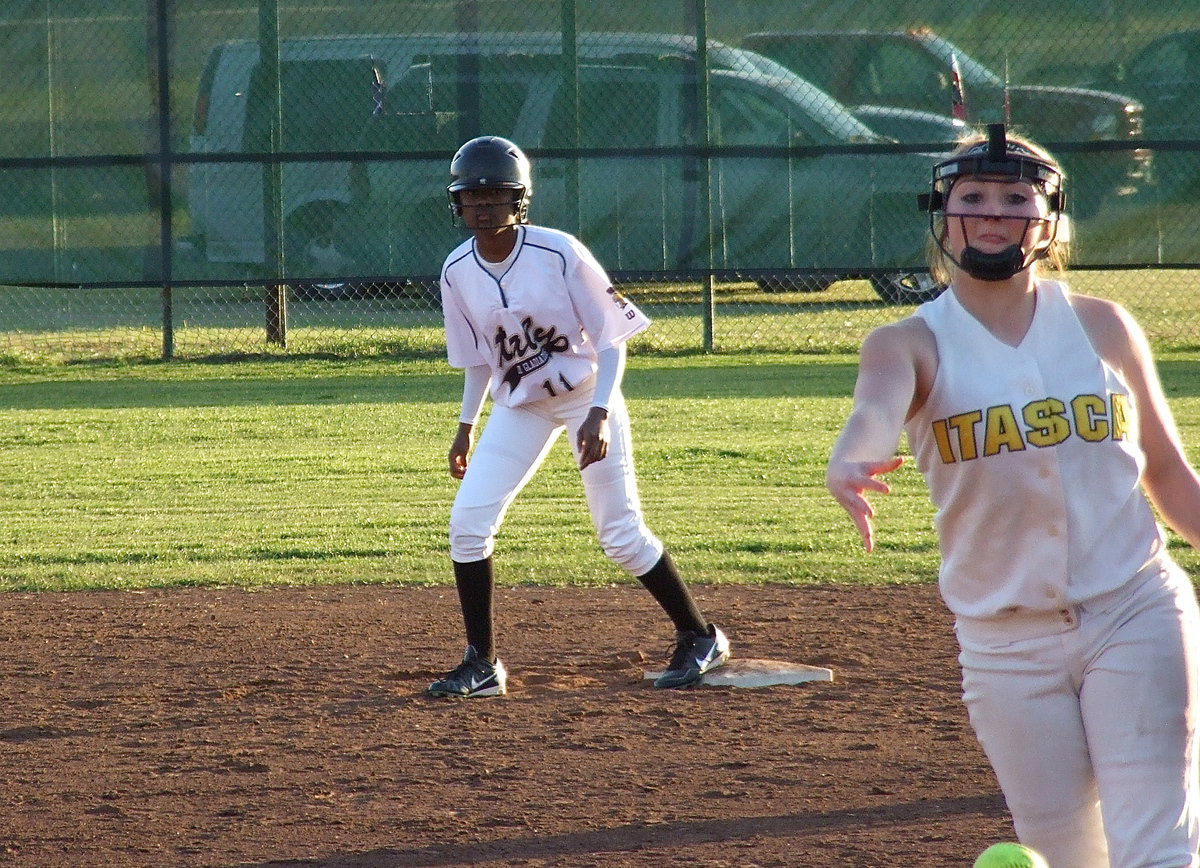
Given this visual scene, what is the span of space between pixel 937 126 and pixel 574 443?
9427mm

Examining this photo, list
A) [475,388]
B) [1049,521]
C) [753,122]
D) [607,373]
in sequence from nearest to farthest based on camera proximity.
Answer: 1. [1049,521]
2. [607,373]
3. [475,388]
4. [753,122]

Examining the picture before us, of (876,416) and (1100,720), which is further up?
(876,416)

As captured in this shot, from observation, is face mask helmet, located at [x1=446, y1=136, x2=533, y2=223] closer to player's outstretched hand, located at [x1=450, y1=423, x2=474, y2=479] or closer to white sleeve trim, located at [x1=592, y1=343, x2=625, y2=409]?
white sleeve trim, located at [x1=592, y1=343, x2=625, y2=409]

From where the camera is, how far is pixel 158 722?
5.53 metres

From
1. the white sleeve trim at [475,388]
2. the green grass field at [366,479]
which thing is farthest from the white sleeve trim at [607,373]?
the green grass field at [366,479]

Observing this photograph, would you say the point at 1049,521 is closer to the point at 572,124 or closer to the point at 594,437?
the point at 594,437

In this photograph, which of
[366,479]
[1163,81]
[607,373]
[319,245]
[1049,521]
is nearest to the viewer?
[1049,521]

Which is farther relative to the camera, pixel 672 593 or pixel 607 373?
pixel 672 593

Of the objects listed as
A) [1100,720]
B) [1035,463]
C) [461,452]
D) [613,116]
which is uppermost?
[613,116]

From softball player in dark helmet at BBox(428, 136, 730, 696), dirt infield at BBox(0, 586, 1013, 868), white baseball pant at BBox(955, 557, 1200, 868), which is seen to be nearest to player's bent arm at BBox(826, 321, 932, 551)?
white baseball pant at BBox(955, 557, 1200, 868)

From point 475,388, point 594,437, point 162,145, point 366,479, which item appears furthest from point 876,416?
point 162,145

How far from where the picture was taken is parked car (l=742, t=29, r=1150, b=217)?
46.5 ft

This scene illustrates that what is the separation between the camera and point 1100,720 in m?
2.95

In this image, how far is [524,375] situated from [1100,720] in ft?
10.1
